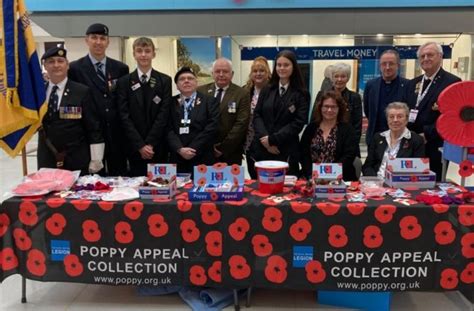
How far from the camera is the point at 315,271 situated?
2.35 metres

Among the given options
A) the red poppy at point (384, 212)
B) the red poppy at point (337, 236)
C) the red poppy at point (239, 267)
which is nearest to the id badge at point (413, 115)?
the red poppy at point (384, 212)

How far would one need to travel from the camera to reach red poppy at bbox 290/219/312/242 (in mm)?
2299

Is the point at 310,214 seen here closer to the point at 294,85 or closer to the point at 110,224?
the point at 110,224

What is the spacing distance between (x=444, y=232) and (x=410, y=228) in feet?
0.58

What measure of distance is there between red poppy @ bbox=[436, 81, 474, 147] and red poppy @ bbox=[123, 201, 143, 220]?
176 cm

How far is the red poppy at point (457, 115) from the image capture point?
8.18ft

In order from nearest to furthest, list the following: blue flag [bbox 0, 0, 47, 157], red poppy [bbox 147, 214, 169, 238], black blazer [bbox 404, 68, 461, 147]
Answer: red poppy [bbox 147, 214, 169, 238]
blue flag [bbox 0, 0, 47, 157]
black blazer [bbox 404, 68, 461, 147]

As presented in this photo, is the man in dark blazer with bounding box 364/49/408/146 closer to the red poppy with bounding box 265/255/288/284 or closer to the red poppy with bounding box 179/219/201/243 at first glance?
the red poppy with bounding box 265/255/288/284

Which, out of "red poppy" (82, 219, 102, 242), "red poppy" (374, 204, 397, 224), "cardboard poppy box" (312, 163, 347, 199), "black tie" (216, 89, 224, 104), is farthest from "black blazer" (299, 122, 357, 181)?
"red poppy" (82, 219, 102, 242)

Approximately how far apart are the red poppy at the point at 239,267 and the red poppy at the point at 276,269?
0.34 ft

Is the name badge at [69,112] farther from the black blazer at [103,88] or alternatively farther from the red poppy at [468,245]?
the red poppy at [468,245]

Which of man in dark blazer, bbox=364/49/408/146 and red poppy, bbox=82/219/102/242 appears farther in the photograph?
man in dark blazer, bbox=364/49/408/146

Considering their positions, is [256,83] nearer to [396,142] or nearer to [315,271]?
[396,142]

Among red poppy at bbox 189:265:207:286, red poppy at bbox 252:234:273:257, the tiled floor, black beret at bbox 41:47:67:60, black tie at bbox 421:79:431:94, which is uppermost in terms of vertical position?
black beret at bbox 41:47:67:60
